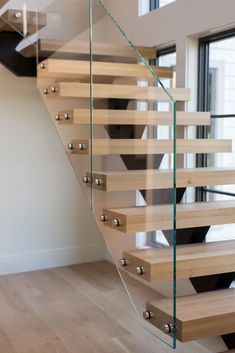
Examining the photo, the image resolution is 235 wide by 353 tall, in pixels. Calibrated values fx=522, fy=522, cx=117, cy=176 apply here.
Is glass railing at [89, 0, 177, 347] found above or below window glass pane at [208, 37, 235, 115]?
below

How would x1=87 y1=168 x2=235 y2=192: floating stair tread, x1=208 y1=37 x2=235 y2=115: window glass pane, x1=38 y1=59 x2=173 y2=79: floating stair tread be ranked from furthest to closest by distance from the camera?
x1=208 y1=37 x2=235 y2=115: window glass pane, x1=38 y1=59 x2=173 y2=79: floating stair tread, x1=87 y1=168 x2=235 y2=192: floating stair tread

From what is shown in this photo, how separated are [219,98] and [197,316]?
1.96 meters

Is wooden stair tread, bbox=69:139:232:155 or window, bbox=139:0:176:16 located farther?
window, bbox=139:0:176:16

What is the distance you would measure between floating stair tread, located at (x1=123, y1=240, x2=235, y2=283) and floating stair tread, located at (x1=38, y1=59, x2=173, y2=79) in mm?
1112

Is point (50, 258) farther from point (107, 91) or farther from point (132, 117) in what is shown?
point (132, 117)

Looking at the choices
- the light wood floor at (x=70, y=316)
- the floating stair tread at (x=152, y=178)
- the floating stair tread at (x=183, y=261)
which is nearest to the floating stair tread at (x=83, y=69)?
the floating stair tread at (x=152, y=178)

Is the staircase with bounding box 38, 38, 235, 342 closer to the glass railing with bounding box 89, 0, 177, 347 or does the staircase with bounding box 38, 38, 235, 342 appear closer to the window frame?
the glass railing with bounding box 89, 0, 177, 347

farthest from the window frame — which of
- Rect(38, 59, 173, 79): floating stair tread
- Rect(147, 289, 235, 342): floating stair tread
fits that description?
Rect(147, 289, 235, 342): floating stair tread

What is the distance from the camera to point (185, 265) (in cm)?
283

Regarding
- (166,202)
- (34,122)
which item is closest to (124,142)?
(166,202)

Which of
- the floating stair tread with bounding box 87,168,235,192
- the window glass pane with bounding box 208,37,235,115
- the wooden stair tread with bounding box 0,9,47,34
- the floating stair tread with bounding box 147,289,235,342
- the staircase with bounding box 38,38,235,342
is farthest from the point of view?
the wooden stair tread with bounding box 0,9,47,34

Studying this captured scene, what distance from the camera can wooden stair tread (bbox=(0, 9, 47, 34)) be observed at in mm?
4094

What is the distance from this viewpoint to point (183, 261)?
282 cm

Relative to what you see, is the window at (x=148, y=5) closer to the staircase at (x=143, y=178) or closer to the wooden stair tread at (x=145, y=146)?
the staircase at (x=143, y=178)
